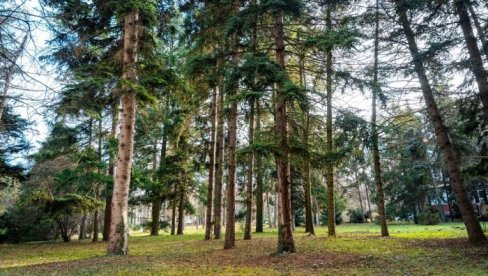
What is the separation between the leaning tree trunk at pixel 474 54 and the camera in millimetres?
8109

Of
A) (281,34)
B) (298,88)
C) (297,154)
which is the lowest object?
(297,154)

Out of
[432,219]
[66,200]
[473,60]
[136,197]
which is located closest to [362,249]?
[473,60]

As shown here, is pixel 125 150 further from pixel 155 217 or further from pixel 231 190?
pixel 155 217

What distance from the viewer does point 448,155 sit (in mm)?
9172

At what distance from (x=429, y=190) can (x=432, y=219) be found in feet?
19.2

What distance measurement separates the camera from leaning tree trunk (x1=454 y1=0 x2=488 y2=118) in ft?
26.6

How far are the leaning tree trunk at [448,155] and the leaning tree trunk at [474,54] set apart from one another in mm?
1130

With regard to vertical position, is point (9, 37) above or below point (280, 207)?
above

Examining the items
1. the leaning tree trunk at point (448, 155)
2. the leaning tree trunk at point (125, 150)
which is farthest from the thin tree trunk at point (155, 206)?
the leaning tree trunk at point (448, 155)

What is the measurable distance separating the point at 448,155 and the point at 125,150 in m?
8.71

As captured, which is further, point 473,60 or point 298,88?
point 473,60

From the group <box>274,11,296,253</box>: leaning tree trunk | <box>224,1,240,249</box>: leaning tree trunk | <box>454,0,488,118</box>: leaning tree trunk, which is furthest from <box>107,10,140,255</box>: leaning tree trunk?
<box>454,0,488,118</box>: leaning tree trunk

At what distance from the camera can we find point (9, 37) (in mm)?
3723

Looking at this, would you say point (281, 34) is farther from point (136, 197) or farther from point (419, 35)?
point (136, 197)
